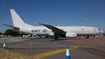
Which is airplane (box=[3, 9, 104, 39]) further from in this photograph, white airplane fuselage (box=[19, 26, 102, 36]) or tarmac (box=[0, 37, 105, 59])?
tarmac (box=[0, 37, 105, 59])

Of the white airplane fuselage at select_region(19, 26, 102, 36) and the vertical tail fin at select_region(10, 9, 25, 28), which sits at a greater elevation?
the vertical tail fin at select_region(10, 9, 25, 28)

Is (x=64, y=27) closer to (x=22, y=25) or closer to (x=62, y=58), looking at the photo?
(x=22, y=25)

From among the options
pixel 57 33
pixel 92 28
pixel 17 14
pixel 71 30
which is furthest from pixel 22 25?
pixel 92 28

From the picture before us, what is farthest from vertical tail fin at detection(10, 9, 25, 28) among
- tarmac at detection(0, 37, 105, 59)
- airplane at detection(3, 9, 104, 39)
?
tarmac at detection(0, 37, 105, 59)

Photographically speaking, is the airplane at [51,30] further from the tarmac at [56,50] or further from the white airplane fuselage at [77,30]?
the tarmac at [56,50]

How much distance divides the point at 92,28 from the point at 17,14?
21976mm

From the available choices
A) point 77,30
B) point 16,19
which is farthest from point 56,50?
point 16,19

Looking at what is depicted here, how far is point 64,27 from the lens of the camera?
24422 mm

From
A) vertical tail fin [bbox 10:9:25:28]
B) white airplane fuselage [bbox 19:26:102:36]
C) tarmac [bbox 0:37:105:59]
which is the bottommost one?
tarmac [bbox 0:37:105:59]

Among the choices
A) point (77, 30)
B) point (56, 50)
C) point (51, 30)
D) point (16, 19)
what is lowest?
point (56, 50)

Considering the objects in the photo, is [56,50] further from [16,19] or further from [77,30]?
[16,19]

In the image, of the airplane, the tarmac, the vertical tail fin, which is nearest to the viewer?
the tarmac

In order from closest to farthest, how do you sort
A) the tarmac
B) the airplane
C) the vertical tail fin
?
the tarmac
the airplane
the vertical tail fin

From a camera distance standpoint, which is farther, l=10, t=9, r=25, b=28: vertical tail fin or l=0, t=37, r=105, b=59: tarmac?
l=10, t=9, r=25, b=28: vertical tail fin
